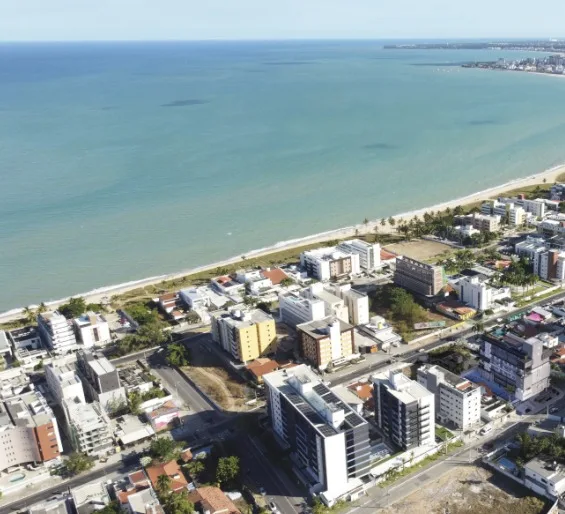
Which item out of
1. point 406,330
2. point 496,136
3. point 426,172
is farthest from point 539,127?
point 406,330

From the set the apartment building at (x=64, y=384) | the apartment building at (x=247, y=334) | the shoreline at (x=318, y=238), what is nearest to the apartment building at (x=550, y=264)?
the shoreline at (x=318, y=238)

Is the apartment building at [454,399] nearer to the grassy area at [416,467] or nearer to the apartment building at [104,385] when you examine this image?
the grassy area at [416,467]

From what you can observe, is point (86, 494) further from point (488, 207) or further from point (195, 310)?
point (488, 207)

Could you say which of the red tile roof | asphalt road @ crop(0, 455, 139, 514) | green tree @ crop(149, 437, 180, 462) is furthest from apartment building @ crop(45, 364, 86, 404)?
the red tile roof

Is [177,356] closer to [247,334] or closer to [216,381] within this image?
[216,381]

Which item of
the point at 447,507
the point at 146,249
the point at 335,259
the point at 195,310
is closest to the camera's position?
the point at 447,507

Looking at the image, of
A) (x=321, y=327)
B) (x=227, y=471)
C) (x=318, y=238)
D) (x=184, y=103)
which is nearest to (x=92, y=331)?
(x=321, y=327)
